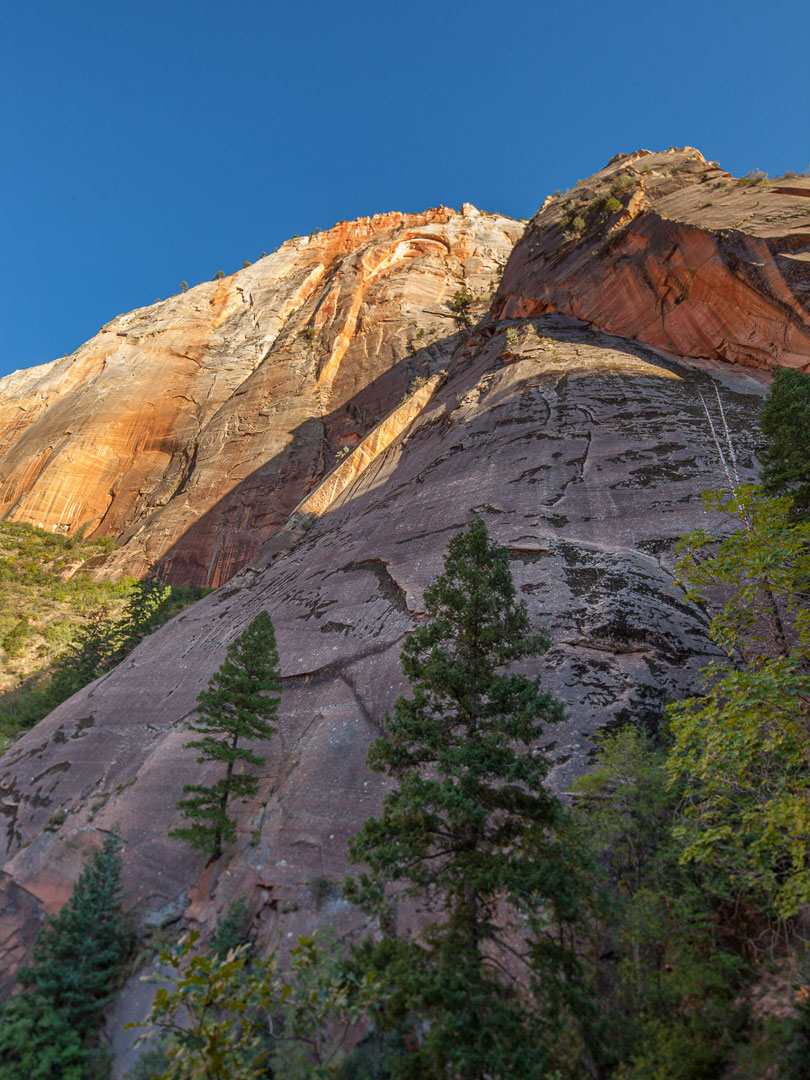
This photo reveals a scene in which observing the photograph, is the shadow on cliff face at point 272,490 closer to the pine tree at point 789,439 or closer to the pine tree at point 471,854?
the pine tree at point 789,439

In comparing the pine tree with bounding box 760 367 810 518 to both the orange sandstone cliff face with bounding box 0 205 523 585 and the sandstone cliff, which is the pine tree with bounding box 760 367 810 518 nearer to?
the sandstone cliff

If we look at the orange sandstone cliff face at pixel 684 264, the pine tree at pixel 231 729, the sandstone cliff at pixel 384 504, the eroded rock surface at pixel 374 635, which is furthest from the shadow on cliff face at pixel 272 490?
the pine tree at pixel 231 729

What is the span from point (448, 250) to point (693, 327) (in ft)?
153

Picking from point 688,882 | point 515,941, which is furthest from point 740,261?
point 515,941

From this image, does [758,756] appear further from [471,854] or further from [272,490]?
[272,490]

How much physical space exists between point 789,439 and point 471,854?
41.2 ft

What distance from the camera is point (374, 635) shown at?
47.0 feet

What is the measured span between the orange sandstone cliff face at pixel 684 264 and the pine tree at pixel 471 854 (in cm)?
2143

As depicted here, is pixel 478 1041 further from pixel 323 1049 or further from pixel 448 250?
pixel 448 250

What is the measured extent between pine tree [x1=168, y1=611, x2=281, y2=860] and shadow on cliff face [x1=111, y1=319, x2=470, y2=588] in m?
24.9

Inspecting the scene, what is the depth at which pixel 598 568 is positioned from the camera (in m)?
14.0

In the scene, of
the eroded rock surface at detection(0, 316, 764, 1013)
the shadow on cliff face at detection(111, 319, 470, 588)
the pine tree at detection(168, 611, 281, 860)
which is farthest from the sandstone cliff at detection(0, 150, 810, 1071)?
the pine tree at detection(168, 611, 281, 860)

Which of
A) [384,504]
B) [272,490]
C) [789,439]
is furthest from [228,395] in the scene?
[789,439]

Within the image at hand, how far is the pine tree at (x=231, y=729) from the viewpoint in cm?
1095
